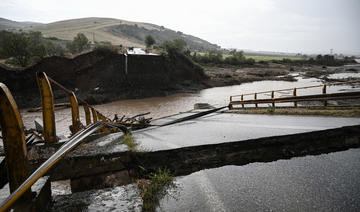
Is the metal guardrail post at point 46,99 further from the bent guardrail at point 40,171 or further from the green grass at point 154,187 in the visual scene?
the green grass at point 154,187

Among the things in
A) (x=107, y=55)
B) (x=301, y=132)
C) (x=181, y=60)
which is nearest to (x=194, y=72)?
(x=181, y=60)

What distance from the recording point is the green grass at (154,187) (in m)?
2.61

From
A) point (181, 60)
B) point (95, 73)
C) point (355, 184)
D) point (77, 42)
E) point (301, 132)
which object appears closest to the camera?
point (355, 184)

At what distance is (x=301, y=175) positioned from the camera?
3340 mm

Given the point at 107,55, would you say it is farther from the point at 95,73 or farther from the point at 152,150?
the point at 152,150

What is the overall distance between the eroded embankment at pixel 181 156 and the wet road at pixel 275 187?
0.35 metres

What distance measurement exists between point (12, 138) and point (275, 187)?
3589 mm

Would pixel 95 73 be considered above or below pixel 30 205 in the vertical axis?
above

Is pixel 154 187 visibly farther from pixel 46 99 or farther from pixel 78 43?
pixel 78 43

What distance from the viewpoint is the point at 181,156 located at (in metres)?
3.91

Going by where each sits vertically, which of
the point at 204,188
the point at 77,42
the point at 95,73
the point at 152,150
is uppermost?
the point at 77,42

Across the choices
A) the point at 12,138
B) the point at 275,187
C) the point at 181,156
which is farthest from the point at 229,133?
the point at 12,138

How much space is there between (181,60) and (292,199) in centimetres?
4507

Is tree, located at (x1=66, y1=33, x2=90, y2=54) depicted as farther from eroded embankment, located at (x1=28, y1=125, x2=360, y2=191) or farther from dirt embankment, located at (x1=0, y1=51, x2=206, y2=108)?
eroded embankment, located at (x1=28, y1=125, x2=360, y2=191)
